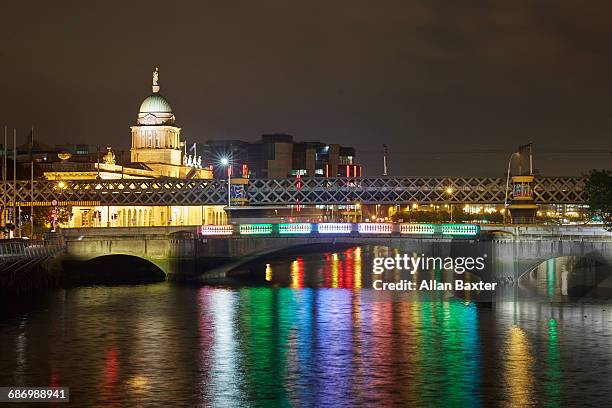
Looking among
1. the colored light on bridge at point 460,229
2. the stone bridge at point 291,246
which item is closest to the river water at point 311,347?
the stone bridge at point 291,246

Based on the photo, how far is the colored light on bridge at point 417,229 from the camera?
4193 inches

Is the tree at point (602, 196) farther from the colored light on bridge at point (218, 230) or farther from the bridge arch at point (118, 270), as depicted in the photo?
the bridge arch at point (118, 270)

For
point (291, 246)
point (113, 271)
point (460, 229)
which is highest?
point (460, 229)

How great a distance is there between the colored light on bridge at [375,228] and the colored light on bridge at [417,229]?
59.9 inches

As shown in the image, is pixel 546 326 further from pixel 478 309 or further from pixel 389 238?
pixel 389 238

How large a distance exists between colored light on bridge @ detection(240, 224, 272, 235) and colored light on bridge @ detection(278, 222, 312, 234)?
1.45 m

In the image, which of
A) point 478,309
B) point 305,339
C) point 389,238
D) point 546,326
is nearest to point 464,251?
point 389,238

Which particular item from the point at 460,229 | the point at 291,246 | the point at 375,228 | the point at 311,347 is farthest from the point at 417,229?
the point at 311,347

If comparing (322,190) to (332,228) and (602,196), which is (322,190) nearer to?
(332,228)

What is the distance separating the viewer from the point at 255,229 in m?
114

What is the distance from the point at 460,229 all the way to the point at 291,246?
18741 millimetres

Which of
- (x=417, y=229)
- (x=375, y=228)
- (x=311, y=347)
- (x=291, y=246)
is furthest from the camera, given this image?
(x=291, y=246)

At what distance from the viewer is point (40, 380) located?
6112cm

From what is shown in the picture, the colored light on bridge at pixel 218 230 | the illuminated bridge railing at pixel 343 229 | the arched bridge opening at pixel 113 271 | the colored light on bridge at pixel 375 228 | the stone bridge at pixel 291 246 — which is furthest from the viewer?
the arched bridge opening at pixel 113 271
